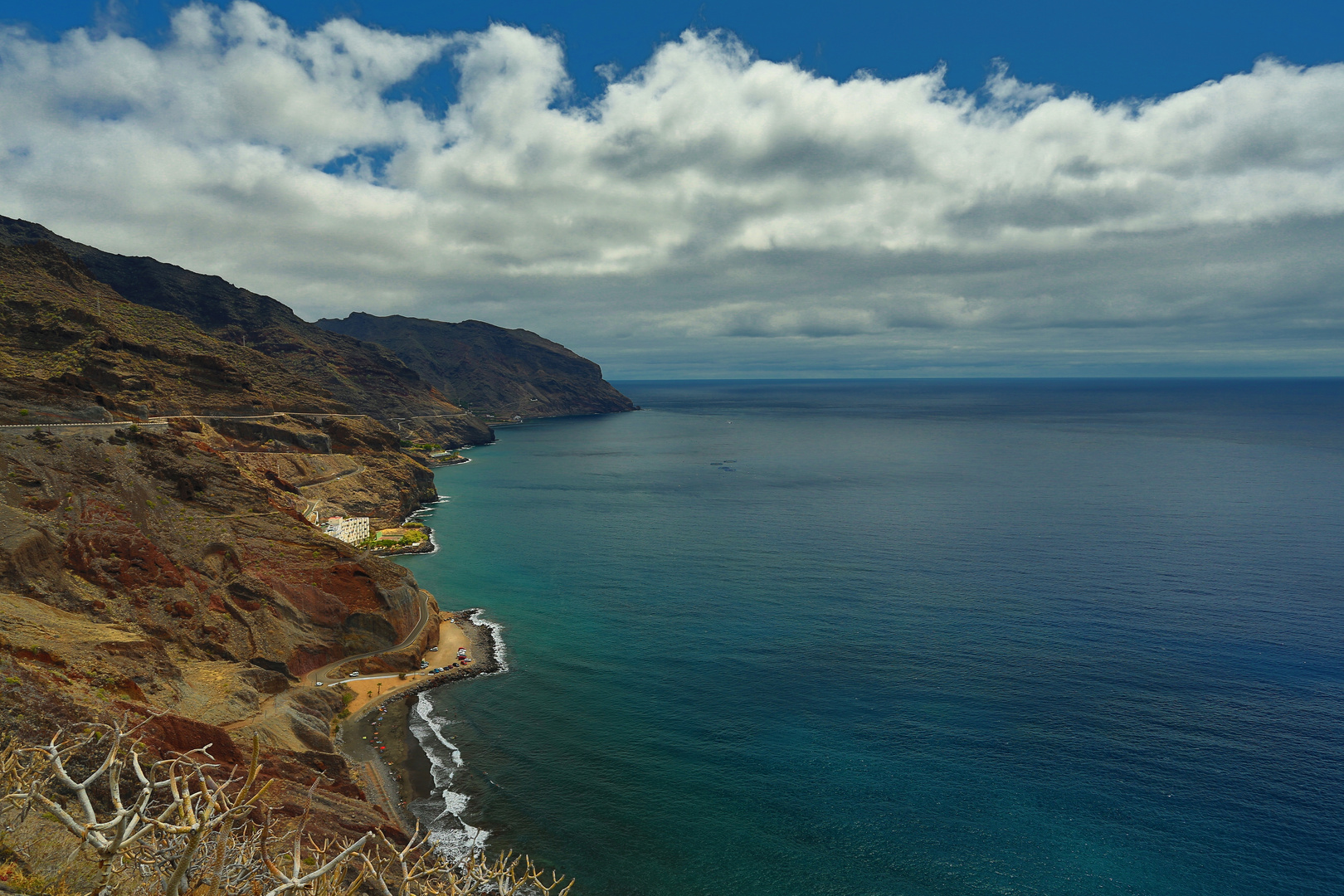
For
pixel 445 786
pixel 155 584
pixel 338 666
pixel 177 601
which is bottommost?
pixel 445 786

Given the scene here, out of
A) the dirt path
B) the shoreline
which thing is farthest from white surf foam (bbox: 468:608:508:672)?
the dirt path

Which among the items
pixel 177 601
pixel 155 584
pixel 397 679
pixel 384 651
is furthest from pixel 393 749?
pixel 155 584

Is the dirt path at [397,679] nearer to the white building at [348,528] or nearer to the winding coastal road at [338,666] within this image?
the winding coastal road at [338,666]

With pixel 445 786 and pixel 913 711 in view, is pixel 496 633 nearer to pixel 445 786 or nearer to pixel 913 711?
pixel 445 786

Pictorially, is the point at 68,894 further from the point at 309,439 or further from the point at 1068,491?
the point at 1068,491

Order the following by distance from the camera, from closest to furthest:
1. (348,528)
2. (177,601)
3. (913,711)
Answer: (177,601) → (913,711) → (348,528)

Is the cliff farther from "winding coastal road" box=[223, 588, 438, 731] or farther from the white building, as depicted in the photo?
the white building
